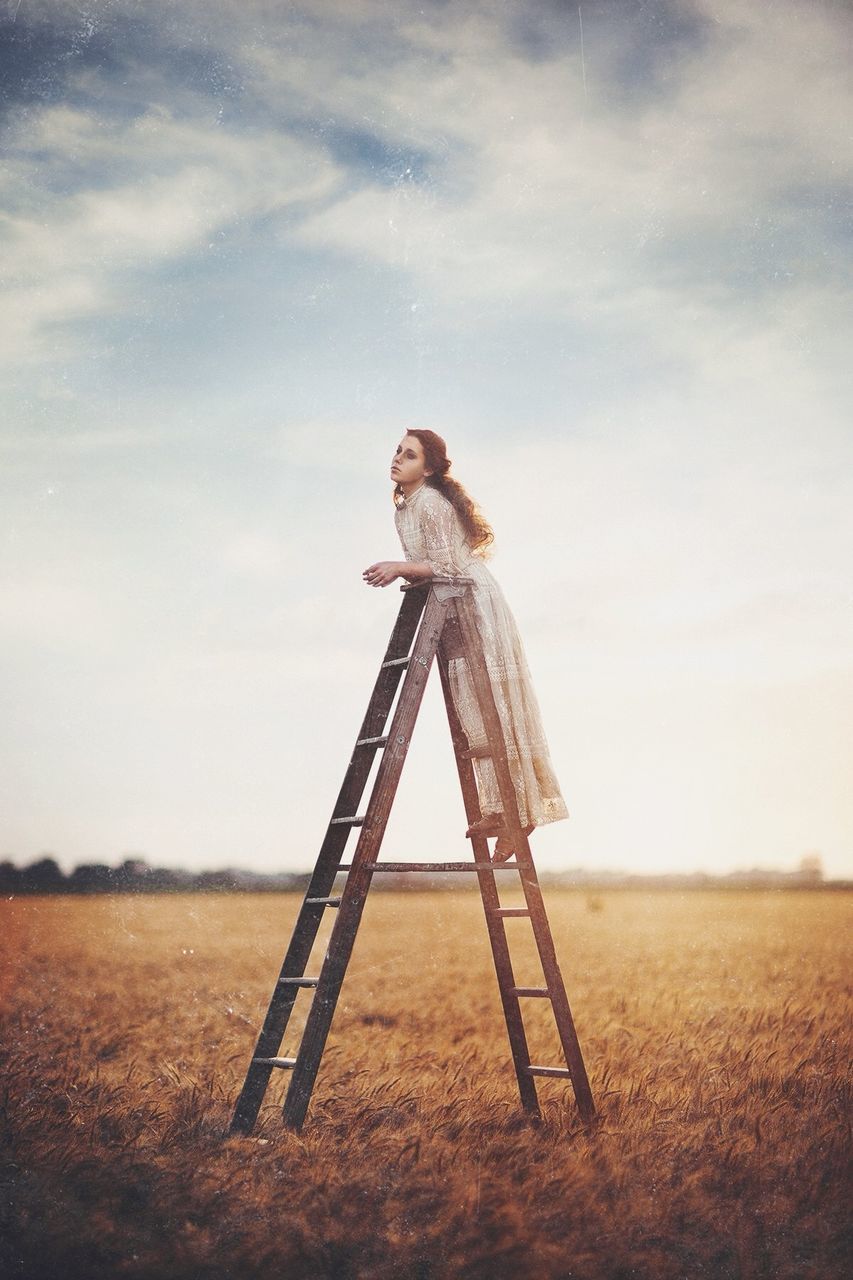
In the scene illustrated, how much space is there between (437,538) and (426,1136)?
275cm

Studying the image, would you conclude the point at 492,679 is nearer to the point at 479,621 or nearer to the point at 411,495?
the point at 479,621

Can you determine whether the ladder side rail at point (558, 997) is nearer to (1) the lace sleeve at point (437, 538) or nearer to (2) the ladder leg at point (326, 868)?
(2) the ladder leg at point (326, 868)

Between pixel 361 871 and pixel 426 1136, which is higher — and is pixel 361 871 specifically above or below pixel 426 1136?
above

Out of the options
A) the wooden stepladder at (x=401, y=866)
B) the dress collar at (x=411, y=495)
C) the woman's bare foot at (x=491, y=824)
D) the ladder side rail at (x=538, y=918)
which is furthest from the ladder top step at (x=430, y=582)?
the woman's bare foot at (x=491, y=824)

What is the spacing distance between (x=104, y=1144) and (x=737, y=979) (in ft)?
16.9

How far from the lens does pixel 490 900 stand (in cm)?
540

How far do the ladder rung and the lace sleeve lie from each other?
4.52ft

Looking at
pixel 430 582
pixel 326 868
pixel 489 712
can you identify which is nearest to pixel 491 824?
pixel 489 712

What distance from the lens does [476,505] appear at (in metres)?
5.60

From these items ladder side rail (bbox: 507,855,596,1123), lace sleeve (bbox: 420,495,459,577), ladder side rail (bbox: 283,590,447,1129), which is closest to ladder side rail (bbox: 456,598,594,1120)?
ladder side rail (bbox: 507,855,596,1123)

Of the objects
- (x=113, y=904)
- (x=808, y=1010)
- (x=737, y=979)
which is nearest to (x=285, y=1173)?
(x=808, y=1010)

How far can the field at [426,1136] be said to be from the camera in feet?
14.0

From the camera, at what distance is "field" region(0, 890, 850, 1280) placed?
4266 millimetres

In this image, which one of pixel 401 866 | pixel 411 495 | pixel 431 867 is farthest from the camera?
pixel 411 495
